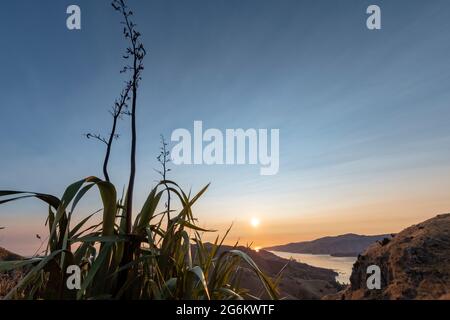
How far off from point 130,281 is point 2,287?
2621 millimetres

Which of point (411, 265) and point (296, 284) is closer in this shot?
point (411, 265)

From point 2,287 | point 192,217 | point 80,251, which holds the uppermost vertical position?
point 192,217

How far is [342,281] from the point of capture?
333 cm

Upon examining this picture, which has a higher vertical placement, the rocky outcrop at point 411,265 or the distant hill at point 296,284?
the rocky outcrop at point 411,265

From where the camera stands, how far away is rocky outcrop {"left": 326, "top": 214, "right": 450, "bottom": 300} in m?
2.13

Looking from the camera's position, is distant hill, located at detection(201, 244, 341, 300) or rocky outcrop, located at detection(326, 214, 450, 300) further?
distant hill, located at detection(201, 244, 341, 300)

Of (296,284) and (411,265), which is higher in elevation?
(411,265)

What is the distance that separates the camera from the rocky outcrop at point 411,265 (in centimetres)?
213

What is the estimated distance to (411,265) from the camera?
2428 millimetres

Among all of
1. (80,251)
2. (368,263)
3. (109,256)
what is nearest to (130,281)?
(109,256)

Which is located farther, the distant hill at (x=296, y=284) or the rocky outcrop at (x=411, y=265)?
the distant hill at (x=296, y=284)

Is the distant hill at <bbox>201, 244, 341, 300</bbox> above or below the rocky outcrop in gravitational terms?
below
